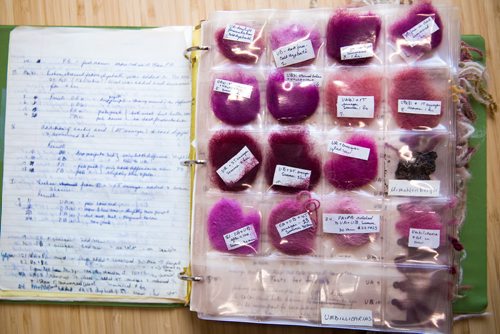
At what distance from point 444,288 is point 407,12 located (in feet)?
2.09

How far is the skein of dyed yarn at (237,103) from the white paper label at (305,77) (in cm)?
8

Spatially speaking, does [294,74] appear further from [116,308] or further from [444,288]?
[116,308]

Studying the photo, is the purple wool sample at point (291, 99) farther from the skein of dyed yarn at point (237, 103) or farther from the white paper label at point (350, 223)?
the white paper label at point (350, 223)

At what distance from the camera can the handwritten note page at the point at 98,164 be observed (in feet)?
3.18

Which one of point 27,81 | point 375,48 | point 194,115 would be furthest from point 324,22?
point 27,81

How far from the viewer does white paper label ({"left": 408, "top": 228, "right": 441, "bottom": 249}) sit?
857 mm

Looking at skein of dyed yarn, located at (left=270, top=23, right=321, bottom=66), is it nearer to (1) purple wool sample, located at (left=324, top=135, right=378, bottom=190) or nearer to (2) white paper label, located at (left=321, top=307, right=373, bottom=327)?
(1) purple wool sample, located at (left=324, top=135, right=378, bottom=190)

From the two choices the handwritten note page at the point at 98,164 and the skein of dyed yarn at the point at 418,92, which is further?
the handwritten note page at the point at 98,164

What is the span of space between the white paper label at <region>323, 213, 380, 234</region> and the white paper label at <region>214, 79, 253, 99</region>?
34 cm

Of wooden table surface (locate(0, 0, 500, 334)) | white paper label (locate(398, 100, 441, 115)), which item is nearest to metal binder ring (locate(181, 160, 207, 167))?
wooden table surface (locate(0, 0, 500, 334))

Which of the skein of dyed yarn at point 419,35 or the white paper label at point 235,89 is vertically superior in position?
the skein of dyed yarn at point 419,35

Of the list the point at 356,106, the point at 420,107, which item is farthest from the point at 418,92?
the point at 356,106

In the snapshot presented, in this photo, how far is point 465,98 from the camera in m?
0.91

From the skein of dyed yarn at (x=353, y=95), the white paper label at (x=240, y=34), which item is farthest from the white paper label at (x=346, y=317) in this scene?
the white paper label at (x=240, y=34)
